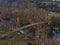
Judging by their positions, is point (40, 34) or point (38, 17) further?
point (38, 17)

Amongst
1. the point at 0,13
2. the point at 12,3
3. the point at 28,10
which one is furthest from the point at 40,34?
the point at 12,3

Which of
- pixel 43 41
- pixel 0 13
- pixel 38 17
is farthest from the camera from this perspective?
pixel 0 13

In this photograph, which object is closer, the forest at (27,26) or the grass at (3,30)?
the forest at (27,26)

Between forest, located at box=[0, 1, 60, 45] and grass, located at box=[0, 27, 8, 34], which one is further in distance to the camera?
grass, located at box=[0, 27, 8, 34]

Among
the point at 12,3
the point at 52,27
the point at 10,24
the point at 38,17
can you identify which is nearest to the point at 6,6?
the point at 12,3

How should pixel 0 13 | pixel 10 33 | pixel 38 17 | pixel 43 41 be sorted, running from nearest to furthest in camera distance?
pixel 43 41 → pixel 10 33 → pixel 38 17 → pixel 0 13

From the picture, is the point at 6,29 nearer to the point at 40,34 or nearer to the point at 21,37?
the point at 21,37

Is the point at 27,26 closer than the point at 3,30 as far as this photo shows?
Yes

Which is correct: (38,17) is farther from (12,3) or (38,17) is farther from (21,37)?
(12,3)

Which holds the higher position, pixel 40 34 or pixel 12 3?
pixel 12 3
